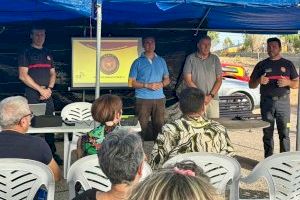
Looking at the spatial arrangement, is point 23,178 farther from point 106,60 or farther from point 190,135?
point 106,60

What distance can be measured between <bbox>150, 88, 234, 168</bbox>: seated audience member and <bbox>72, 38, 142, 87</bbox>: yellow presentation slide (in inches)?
170

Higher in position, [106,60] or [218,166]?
[106,60]

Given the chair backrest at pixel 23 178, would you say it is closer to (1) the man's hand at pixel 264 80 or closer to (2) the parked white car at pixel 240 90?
(1) the man's hand at pixel 264 80

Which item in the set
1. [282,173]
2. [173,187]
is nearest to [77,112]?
[282,173]

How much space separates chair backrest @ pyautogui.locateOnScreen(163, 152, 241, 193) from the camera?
10.6ft

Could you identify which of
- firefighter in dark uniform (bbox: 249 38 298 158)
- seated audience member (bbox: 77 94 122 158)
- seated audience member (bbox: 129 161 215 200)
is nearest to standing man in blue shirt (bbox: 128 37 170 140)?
firefighter in dark uniform (bbox: 249 38 298 158)

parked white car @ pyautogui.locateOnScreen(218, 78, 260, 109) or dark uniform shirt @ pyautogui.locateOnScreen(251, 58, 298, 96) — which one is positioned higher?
dark uniform shirt @ pyautogui.locateOnScreen(251, 58, 298, 96)

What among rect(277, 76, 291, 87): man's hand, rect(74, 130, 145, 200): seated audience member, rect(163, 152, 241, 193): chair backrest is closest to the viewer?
rect(74, 130, 145, 200): seated audience member

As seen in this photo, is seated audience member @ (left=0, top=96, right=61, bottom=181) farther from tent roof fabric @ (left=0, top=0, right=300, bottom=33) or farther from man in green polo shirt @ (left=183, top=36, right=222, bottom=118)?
man in green polo shirt @ (left=183, top=36, right=222, bottom=118)

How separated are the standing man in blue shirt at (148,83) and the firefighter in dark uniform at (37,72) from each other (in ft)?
3.39

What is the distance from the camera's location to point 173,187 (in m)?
1.32

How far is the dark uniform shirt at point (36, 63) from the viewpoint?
5907 millimetres

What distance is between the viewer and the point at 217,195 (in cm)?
137

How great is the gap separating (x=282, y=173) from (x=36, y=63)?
354 cm
